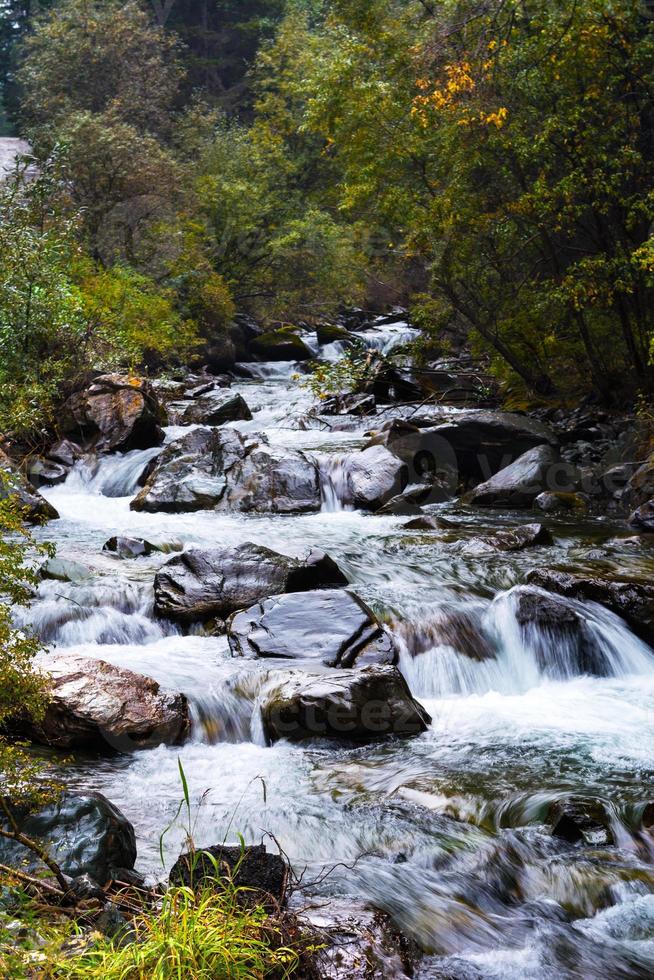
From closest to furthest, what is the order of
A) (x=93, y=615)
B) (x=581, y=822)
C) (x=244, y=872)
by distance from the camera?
(x=244, y=872) → (x=581, y=822) → (x=93, y=615)

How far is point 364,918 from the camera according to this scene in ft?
11.5

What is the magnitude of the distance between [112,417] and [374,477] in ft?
16.8

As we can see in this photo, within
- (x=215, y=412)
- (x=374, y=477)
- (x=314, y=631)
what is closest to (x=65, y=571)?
(x=314, y=631)

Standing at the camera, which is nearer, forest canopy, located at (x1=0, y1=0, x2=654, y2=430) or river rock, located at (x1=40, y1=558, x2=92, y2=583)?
river rock, located at (x1=40, y1=558, x2=92, y2=583)

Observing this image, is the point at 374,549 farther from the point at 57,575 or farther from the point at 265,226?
the point at 265,226

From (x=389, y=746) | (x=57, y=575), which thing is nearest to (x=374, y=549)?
(x=57, y=575)

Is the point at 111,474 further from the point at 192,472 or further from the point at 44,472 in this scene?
the point at 192,472

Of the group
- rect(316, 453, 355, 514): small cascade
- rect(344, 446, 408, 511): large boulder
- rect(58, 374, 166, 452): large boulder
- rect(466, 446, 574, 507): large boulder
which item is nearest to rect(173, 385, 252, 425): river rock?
rect(58, 374, 166, 452): large boulder

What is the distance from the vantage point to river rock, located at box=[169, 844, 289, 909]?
3.30 metres

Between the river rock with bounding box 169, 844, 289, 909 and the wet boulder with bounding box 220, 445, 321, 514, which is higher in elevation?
the river rock with bounding box 169, 844, 289, 909

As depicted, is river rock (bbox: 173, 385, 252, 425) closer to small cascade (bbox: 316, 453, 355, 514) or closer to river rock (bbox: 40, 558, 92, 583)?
small cascade (bbox: 316, 453, 355, 514)

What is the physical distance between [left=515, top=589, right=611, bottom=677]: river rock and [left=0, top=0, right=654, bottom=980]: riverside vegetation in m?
0.03

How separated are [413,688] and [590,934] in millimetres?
3167

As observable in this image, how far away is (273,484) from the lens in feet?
41.3
